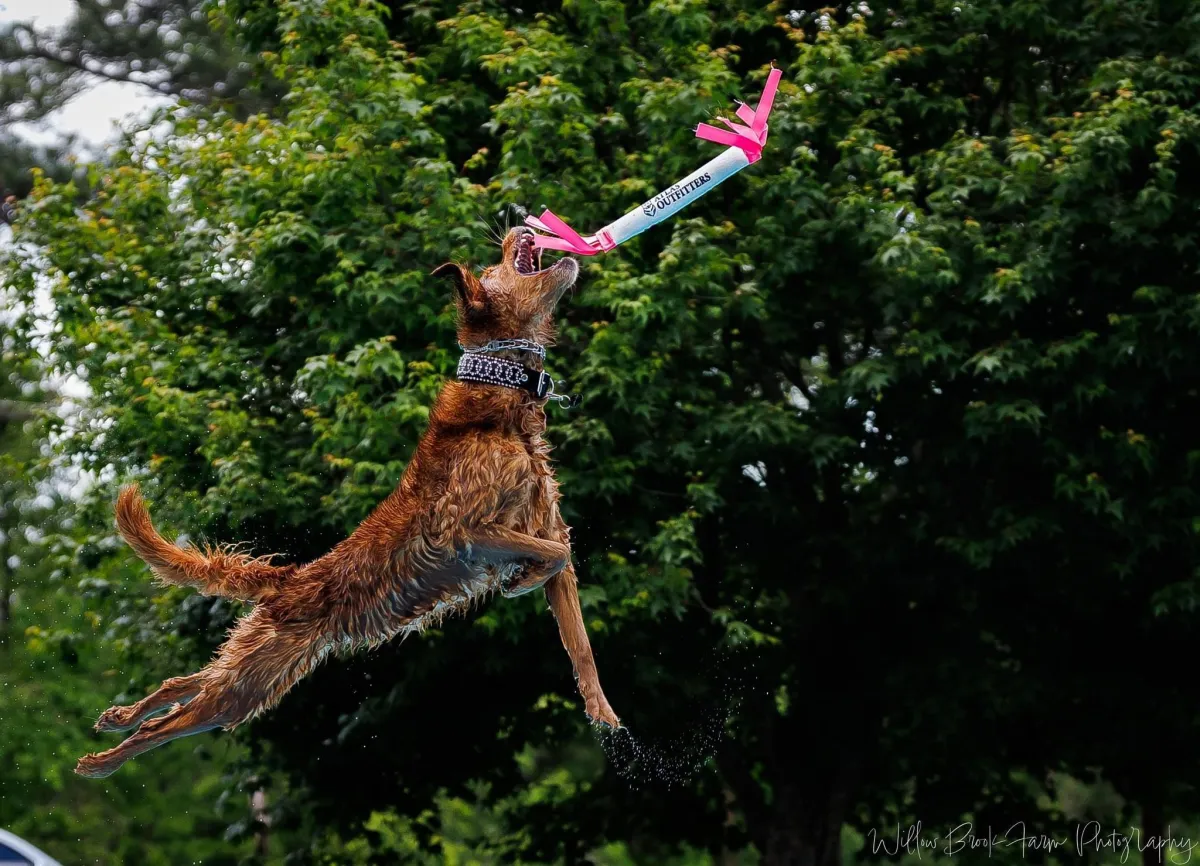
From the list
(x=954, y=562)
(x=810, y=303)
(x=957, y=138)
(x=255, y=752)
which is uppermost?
(x=957, y=138)

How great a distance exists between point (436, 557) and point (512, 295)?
855mm

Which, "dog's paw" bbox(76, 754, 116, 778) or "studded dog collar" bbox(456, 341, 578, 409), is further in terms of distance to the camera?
"dog's paw" bbox(76, 754, 116, 778)

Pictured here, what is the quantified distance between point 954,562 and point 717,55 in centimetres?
421

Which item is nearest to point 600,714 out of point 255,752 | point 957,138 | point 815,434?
point 815,434

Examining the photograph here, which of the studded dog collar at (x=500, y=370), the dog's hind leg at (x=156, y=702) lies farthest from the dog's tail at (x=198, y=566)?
the studded dog collar at (x=500, y=370)

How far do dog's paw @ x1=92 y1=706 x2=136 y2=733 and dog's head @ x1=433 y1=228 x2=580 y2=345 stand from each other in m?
1.70

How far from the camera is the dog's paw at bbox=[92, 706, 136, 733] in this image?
563 cm

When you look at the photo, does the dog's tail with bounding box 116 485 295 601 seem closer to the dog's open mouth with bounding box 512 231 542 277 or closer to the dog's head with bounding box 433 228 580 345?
the dog's head with bounding box 433 228 580 345

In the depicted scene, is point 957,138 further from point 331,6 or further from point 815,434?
point 331,6

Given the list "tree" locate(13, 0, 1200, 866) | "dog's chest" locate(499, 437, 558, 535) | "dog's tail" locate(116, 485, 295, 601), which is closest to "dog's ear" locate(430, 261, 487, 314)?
"dog's chest" locate(499, 437, 558, 535)

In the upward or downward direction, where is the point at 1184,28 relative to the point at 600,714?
downward

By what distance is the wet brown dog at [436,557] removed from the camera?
5.31 metres

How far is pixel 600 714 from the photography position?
5.33 m

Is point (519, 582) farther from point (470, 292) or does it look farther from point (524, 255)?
point (524, 255)
